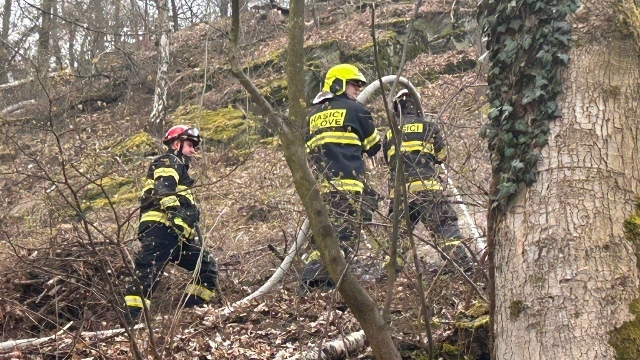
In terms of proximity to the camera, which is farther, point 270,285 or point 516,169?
point 270,285

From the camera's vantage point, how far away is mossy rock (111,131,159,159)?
1234 cm

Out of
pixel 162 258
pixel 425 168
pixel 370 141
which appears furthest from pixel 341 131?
pixel 162 258

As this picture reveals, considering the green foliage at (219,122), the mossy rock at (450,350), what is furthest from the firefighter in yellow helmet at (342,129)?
the green foliage at (219,122)

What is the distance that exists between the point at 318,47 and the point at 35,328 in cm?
965

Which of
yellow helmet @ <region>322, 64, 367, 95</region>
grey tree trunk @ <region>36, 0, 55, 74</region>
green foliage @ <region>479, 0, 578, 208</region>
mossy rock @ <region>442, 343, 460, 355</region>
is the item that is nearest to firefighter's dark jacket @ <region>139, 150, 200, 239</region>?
grey tree trunk @ <region>36, 0, 55, 74</region>

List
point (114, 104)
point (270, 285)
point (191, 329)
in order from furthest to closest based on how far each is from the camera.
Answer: point (114, 104)
point (270, 285)
point (191, 329)

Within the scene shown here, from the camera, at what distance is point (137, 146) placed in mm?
12758

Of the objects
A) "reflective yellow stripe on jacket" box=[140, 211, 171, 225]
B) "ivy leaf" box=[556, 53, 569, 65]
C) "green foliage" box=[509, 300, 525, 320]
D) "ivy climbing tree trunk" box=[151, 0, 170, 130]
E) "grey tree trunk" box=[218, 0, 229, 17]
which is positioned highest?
"grey tree trunk" box=[218, 0, 229, 17]

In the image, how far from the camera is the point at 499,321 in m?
3.06

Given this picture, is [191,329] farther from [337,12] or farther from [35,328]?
[337,12]

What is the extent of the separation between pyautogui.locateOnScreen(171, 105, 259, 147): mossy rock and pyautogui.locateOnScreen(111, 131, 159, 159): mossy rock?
0.92 meters

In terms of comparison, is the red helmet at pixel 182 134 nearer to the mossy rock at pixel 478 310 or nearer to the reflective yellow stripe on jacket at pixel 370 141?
the reflective yellow stripe on jacket at pixel 370 141

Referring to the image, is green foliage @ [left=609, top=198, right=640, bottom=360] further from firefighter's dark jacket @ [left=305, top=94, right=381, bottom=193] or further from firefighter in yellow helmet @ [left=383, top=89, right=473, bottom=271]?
firefighter's dark jacket @ [left=305, top=94, right=381, bottom=193]

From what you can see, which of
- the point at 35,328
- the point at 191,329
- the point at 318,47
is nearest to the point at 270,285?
the point at 191,329
